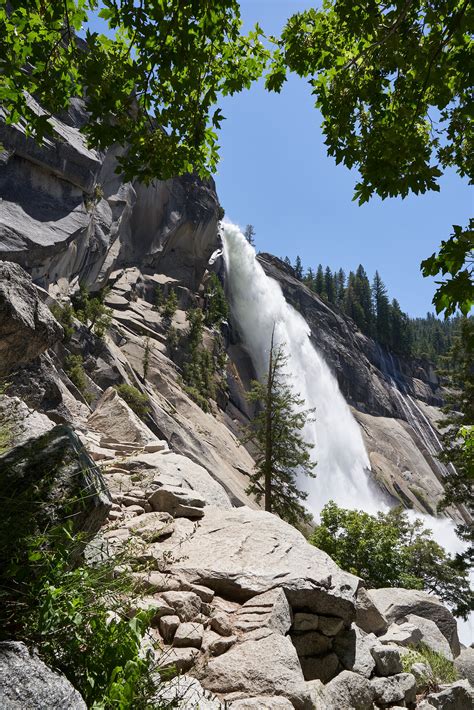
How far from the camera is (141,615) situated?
2766 millimetres

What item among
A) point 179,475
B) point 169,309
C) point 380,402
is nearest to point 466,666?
point 179,475

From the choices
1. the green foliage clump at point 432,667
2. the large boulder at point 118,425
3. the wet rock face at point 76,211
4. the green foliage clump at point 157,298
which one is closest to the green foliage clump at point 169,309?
the green foliage clump at point 157,298

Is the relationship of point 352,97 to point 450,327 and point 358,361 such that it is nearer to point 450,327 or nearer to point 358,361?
point 358,361

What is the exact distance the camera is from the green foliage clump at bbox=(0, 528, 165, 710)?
2.38 meters

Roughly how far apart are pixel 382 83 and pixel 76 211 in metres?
33.9

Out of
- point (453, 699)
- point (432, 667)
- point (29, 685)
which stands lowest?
point (432, 667)

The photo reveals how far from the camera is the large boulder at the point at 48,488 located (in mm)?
2771

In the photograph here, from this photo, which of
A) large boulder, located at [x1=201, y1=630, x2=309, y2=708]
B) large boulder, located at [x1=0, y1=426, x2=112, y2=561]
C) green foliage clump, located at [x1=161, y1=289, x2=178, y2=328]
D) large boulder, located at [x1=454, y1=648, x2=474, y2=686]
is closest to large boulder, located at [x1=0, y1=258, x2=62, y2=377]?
large boulder, located at [x1=0, y1=426, x2=112, y2=561]

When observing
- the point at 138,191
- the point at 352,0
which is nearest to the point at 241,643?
the point at 352,0

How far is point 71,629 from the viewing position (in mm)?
2516

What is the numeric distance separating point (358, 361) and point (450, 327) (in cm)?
7139

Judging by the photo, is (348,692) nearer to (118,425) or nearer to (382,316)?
(118,425)

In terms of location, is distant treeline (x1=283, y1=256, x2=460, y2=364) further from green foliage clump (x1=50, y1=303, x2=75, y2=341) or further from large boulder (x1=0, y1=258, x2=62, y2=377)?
large boulder (x1=0, y1=258, x2=62, y2=377)

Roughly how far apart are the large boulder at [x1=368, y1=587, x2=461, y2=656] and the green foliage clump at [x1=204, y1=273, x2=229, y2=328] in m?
45.6
